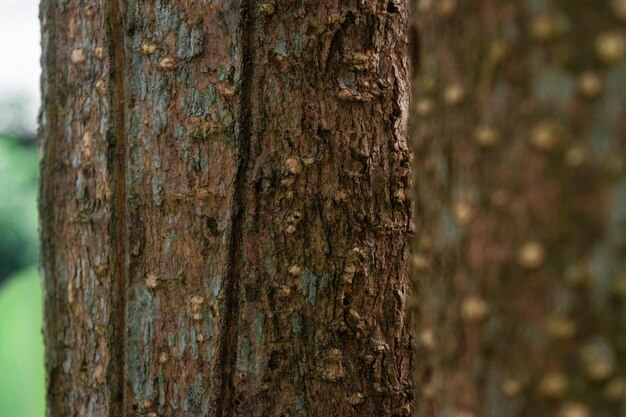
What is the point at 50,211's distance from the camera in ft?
2.67

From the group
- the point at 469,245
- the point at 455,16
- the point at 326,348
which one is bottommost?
the point at 326,348

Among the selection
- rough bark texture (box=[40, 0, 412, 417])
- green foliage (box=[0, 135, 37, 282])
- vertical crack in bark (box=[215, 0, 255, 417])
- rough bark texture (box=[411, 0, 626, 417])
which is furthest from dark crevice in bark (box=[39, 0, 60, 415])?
green foliage (box=[0, 135, 37, 282])

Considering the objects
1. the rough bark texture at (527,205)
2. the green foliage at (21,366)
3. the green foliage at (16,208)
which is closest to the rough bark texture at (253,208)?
the rough bark texture at (527,205)

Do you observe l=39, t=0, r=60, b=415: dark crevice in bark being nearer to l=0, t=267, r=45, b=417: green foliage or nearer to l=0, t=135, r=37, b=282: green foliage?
l=0, t=267, r=45, b=417: green foliage

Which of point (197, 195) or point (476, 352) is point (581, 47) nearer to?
point (476, 352)

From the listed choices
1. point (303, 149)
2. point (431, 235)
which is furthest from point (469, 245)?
point (303, 149)

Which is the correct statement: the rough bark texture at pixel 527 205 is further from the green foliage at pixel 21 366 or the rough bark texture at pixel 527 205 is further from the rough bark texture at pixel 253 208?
the green foliage at pixel 21 366

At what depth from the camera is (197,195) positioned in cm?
69

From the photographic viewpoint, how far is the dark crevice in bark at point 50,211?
2.63 ft

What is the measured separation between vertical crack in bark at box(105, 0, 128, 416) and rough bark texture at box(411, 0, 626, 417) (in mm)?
387

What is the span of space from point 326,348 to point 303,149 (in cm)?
18

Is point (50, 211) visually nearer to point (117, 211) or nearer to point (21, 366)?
point (117, 211)

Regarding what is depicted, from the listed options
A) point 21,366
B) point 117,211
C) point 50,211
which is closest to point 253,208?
point 117,211

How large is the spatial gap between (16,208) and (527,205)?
1.58 meters
